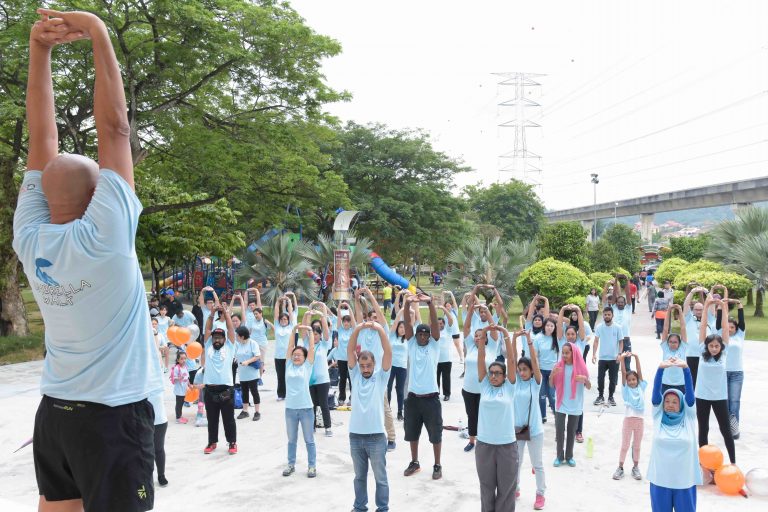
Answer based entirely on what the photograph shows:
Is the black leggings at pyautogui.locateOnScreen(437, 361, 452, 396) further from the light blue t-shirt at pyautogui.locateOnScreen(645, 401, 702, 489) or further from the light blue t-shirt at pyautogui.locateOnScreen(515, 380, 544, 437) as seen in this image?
the light blue t-shirt at pyautogui.locateOnScreen(645, 401, 702, 489)

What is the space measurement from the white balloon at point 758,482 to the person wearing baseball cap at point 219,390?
229 inches

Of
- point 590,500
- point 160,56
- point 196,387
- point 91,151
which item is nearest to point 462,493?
point 590,500

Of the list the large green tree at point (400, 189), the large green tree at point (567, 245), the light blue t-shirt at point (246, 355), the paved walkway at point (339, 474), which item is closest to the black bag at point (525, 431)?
the paved walkway at point (339, 474)

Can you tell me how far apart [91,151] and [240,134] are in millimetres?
3821

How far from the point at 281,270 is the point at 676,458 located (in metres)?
18.8

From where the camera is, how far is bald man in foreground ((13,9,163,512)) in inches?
72.9

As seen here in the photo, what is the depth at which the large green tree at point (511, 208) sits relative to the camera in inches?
2083

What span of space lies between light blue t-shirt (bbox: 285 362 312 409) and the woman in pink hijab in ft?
9.59

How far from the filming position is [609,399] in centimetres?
1105

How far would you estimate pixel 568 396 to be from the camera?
783 centimetres

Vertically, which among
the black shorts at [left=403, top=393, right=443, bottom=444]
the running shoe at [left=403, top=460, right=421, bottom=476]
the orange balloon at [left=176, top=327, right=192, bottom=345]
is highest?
the orange balloon at [left=176, top=327, right=192, bottom=345]

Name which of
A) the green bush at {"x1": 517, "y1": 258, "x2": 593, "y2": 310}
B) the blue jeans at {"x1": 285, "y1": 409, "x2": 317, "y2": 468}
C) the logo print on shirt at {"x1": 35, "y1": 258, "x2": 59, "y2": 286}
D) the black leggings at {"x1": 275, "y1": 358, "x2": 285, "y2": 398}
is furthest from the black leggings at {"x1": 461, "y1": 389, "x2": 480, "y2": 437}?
the green bush at {"x1": 517, "y1": 258, "x2": 593, "y2": 310}

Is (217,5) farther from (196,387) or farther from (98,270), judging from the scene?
(98,270)

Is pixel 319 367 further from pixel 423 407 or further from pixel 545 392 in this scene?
pixel 545 392
